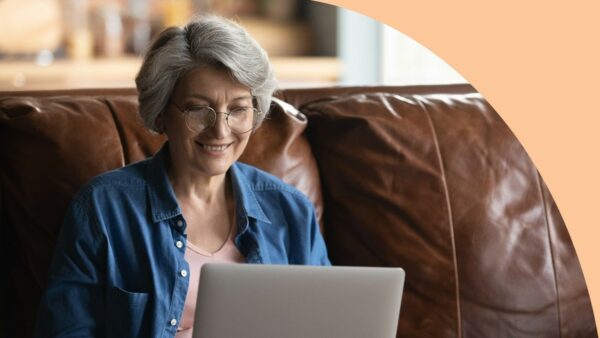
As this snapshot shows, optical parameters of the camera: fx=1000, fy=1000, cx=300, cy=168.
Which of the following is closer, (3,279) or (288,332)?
(288,332)

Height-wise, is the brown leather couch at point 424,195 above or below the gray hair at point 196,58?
below

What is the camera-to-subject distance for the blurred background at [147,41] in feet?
18.6

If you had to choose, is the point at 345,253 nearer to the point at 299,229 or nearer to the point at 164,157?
the point at 299,229

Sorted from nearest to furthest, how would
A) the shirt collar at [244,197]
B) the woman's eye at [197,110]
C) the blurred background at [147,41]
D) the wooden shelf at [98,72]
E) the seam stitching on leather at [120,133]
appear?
1. the woman's eye at [197,110]
2. the shirt collar at [244,197]
3. the seam stitching on leather at [120,133]
4. the wooden shelf at [98,72]
5. the blurred background at [147,41]

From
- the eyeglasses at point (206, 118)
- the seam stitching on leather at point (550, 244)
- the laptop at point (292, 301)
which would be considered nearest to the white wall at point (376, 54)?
the seam stitching on leather at point (550, 244)

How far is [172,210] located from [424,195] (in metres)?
0.66

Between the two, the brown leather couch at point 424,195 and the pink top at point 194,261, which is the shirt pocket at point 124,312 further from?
the brown leather couch at point 424,195

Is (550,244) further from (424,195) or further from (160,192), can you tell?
(160,192)

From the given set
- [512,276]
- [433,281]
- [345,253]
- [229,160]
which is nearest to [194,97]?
[229,160]

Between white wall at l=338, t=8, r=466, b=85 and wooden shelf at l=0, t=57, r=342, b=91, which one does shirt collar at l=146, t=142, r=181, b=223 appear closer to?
wooden shelf at l=0, t=57, r=342, b=91

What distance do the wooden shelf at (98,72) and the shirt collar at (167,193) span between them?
Answer: 11.0ft

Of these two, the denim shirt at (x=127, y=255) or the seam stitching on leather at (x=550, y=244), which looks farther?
the seam stitching on leather at (x=550, y=244)

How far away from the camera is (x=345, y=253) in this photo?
7.69ft

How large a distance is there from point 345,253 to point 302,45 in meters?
3.97
